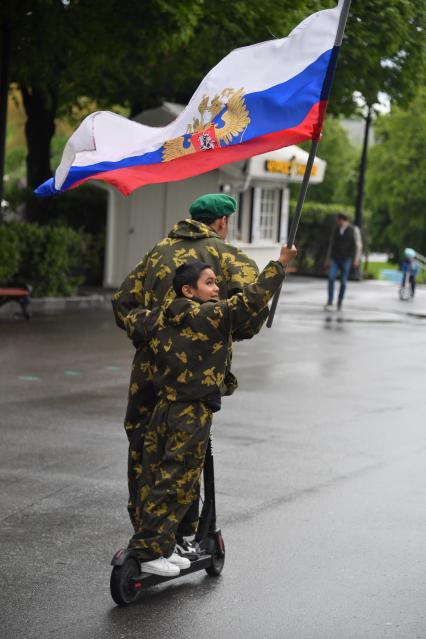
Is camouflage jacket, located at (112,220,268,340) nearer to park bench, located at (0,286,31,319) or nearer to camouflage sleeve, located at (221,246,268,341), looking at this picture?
camouflage sleeve, located at (221,246,268,341)

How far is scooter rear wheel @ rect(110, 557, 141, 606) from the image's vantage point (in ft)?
17.6

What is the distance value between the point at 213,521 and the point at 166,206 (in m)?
22.0

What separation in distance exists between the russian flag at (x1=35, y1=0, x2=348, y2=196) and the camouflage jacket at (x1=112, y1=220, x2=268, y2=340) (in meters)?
0.57

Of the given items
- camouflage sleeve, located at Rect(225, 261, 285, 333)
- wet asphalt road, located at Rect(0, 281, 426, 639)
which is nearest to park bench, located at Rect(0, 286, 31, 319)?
wet asphalt road, located at Rect(0, 281, 426, 639)

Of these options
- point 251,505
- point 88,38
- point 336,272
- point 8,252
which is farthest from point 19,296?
point 251,505

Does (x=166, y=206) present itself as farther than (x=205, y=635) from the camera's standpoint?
Yes

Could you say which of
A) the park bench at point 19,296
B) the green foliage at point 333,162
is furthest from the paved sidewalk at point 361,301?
the green foliage at point 333,162

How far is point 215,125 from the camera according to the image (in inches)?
246

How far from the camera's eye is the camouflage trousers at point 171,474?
5520 millimetres

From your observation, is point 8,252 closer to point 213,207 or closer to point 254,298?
point 213,207

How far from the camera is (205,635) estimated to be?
16.8ft

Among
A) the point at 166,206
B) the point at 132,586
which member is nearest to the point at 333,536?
the point at 132,586

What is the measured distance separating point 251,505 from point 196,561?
166cm

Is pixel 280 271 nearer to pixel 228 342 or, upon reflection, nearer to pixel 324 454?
pixel 228 342
